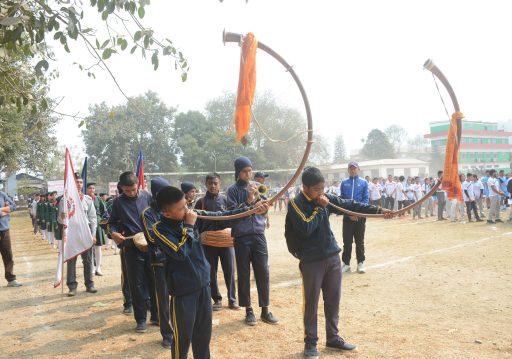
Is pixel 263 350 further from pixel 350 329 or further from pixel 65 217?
pixel 65 217

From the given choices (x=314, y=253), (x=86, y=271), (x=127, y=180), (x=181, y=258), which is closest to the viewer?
(x=181, y=258)

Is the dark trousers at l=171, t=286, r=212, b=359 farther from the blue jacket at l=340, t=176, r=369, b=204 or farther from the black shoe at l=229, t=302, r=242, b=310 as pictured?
the blue jacket at l=340, t=176, r=369, b=204

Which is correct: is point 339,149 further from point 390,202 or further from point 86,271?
point 86,271

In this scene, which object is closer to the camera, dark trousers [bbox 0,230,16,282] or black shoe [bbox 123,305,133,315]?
black shoe [bbox 123,305,133,315]

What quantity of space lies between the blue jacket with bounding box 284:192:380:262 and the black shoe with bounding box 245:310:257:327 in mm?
1438

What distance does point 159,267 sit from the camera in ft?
17.6

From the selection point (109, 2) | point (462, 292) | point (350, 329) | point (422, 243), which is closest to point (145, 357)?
point (350, 329)

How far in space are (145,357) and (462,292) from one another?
4963 mm

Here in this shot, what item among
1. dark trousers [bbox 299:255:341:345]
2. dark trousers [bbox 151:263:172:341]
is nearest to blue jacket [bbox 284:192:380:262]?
dark trousers [bbox 299:255:341:345]

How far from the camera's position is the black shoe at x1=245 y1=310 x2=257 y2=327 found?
18.8ft

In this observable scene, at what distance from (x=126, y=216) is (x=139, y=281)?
929 millimetres

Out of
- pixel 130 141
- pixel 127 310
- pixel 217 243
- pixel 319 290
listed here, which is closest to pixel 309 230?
pixel 319 290

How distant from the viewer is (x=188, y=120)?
49.4 m

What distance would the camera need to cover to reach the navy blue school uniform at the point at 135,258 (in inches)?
226
